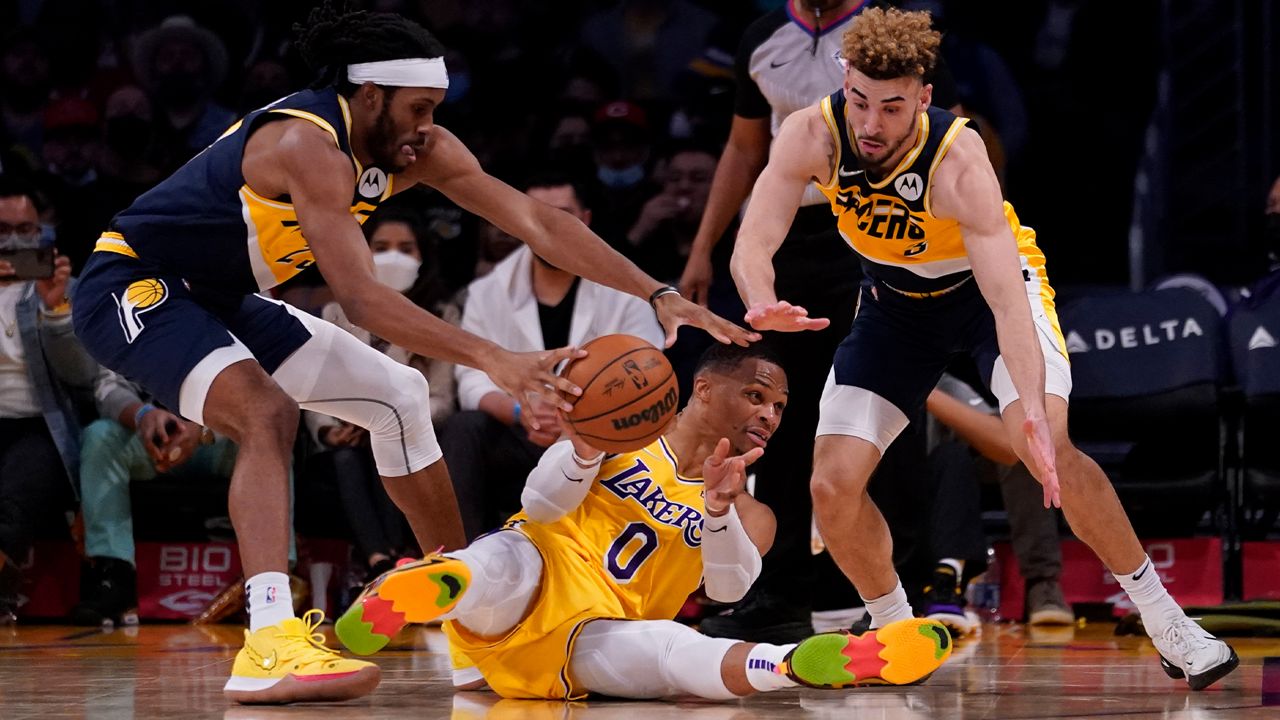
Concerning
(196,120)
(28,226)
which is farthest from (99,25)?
(28,226)

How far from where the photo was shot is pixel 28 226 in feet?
24.5

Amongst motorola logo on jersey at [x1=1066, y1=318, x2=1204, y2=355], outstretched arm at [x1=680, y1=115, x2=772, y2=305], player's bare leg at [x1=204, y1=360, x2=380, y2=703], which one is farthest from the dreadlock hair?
motorola logo on jersey at [x1=1066, y1=318, x2=1204, y2=355]

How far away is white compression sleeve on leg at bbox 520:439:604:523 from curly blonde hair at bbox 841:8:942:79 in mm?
1237

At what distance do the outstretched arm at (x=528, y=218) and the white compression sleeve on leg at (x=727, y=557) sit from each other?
66 cm

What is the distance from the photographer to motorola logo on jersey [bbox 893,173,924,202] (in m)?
4.68

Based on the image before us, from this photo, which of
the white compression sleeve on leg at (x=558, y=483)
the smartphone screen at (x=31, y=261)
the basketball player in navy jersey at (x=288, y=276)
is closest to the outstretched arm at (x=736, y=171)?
the basketball player in navy jersey at (x=288, y=276)

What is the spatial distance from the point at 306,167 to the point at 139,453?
333cm

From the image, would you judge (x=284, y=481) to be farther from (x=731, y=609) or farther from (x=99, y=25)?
(x=99, y=25)

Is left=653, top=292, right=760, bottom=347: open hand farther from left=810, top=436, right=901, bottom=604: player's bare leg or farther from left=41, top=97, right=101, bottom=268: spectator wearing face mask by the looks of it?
left=41, top=97, right=101, bottom=268: spectator wearing face mask

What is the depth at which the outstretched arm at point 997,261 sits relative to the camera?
431 centimetres

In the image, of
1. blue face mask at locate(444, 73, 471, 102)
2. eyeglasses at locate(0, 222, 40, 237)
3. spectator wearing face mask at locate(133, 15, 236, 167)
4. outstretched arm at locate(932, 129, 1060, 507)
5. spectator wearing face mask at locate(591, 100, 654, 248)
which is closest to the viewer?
outstretched arm at locate(932, 129, 1060, 507)

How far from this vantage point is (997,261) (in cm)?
452

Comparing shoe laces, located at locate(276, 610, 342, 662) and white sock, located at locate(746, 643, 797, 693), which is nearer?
white sock, located at locate(746, 643, 797, 693)

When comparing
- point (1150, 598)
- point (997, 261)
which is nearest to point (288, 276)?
point (997, 261)
